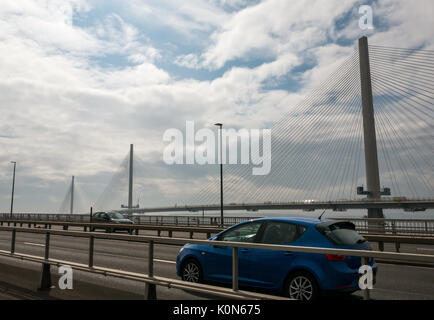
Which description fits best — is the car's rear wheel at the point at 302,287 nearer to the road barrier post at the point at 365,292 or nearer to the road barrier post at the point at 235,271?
the road barrier post at the point at 235,271

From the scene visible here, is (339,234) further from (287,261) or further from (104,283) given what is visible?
(104,283)

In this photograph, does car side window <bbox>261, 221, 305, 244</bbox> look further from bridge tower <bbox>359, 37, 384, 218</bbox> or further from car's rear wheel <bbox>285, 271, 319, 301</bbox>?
bridge tower <bbox>359, 37, 384, 218</bbox>

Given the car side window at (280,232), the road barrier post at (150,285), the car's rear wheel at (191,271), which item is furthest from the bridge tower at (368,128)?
the road barrier post at (150,285)

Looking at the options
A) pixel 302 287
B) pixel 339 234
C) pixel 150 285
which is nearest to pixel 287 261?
pixel 302 287

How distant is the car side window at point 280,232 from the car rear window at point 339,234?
1.27 feet

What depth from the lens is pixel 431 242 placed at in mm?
12008

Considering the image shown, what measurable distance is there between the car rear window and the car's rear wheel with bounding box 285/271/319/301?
84 cm

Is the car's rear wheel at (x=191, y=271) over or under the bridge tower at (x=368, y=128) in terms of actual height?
under

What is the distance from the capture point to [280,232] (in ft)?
23.9

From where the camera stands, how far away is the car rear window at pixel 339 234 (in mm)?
6832

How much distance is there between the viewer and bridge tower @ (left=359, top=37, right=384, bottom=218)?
42.4 m
